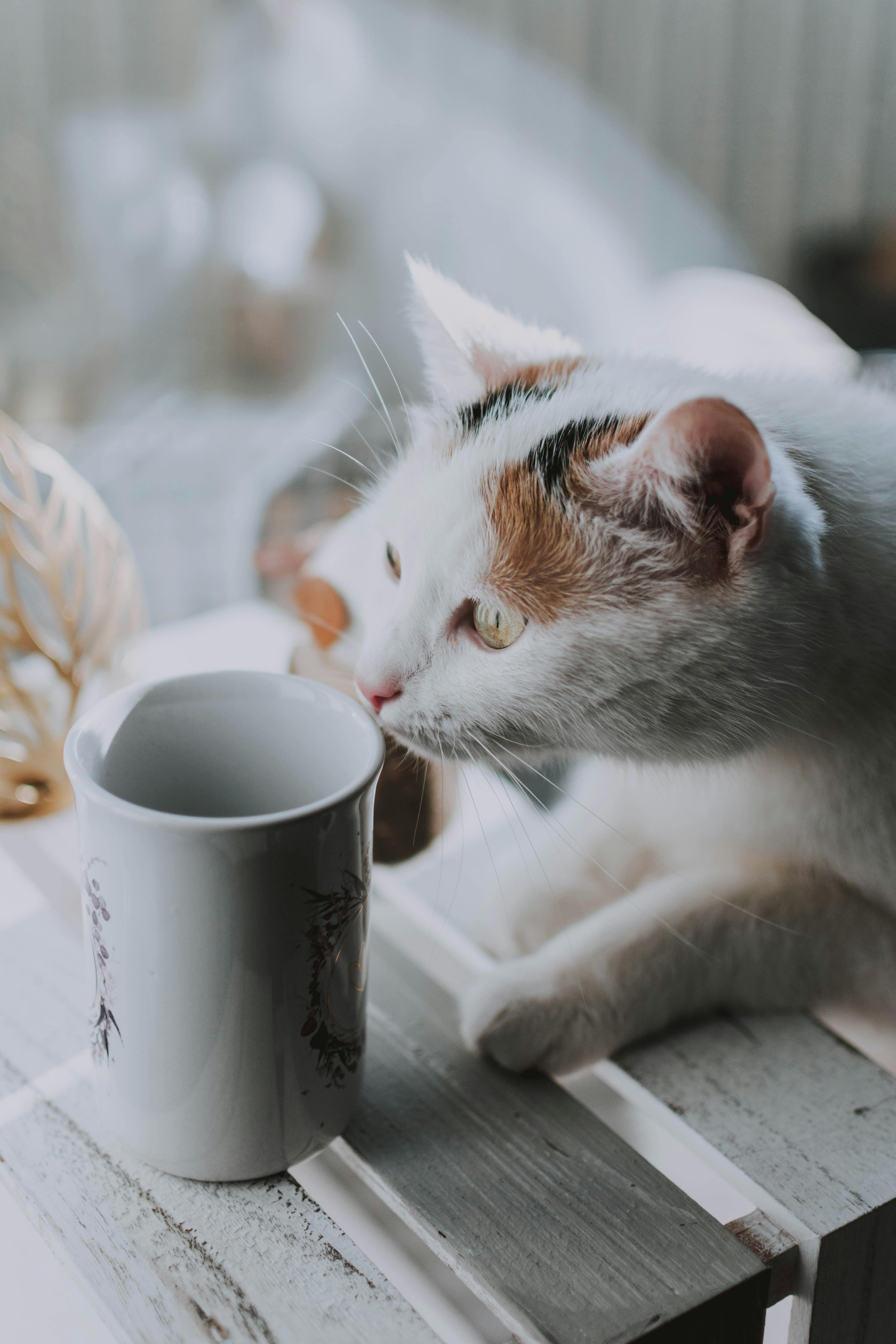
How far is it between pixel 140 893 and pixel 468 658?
6.2 inches

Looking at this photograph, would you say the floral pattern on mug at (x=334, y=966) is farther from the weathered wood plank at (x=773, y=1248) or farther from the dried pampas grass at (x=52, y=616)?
the dried pampas grass at (x=52, y=616)

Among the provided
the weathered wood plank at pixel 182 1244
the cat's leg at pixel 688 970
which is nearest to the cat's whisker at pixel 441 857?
the cat's leg at pixel 688 970

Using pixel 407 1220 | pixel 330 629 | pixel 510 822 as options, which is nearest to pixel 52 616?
pixel 330 629

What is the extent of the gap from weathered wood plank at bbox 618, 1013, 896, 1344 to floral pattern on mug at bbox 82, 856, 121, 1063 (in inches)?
9.3

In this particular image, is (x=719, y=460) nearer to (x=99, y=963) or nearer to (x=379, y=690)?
(x=379, y=690)

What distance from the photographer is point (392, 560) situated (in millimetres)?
516

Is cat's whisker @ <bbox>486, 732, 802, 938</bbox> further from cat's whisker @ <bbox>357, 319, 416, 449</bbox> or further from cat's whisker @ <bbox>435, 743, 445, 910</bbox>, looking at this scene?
cat's whisker @ <bbox>357, 319, 416, 449</bbox>

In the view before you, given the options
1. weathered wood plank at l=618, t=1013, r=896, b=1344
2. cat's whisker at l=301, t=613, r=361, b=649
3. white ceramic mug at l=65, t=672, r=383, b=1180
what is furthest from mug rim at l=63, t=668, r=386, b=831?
weathered wood plank at l=618, t=1013, r=896, b=1344

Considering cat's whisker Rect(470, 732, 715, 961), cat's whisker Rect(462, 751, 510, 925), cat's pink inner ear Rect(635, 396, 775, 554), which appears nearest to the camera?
cat's pink inner ear Rect(635, 396, 775, 554)

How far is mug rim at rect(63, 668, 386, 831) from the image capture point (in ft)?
1.19

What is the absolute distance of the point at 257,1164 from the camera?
43 centimetres

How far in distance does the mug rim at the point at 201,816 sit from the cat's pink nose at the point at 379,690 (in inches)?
0.5

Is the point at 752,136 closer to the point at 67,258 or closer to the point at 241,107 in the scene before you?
the point at 241,107

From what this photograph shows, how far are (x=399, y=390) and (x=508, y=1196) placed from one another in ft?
1.23
